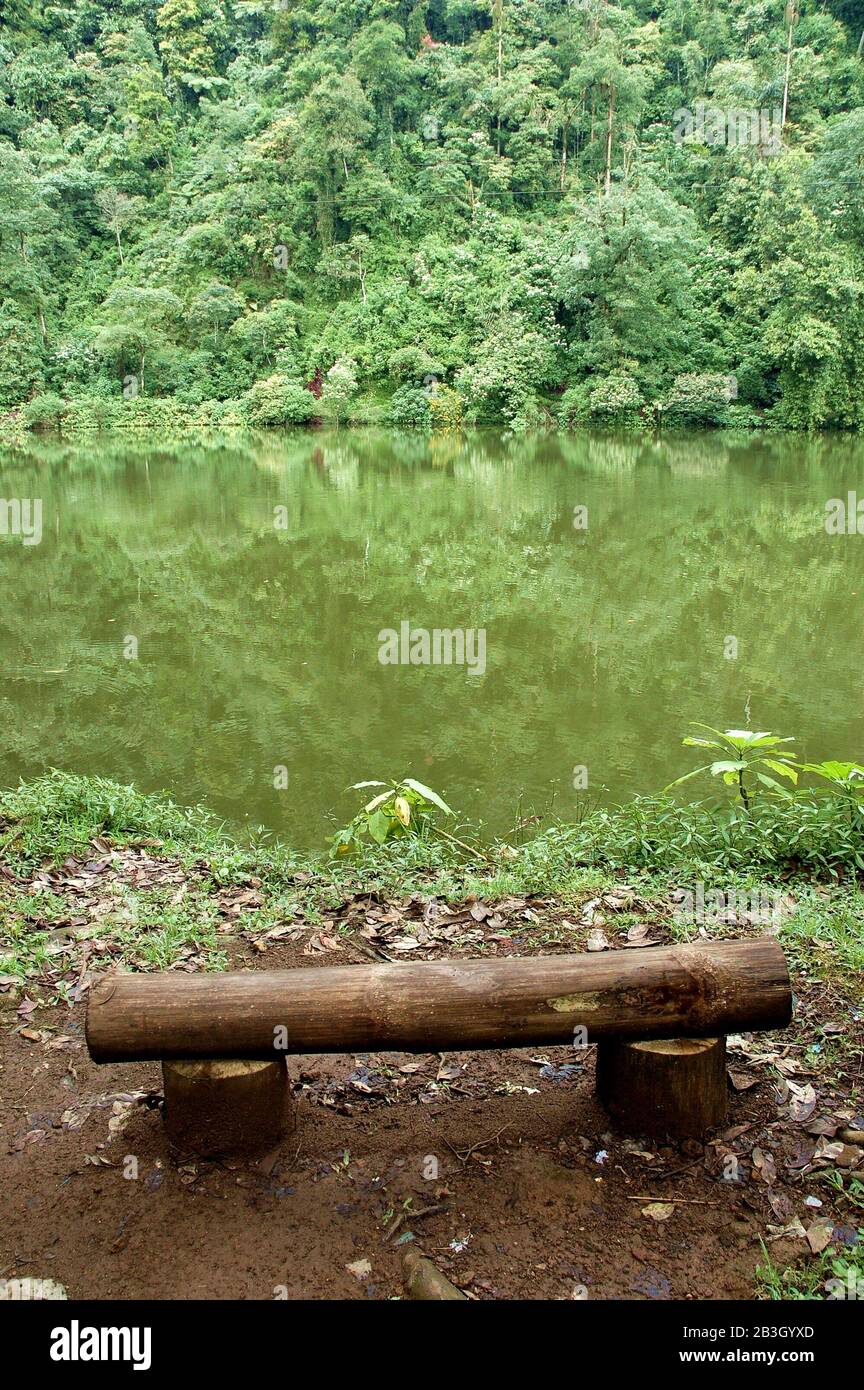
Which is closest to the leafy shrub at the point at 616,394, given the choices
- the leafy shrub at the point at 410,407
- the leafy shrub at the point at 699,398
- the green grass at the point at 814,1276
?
the leafy shrub at the point at 699,398

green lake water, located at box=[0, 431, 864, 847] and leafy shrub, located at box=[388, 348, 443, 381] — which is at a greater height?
leafy shrub, located at box=[388, 348, 443, 381]

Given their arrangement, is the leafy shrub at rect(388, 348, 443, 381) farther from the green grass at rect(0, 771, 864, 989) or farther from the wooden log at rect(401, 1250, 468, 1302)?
the wooden log at rect(401, 1250, 468, 1302)

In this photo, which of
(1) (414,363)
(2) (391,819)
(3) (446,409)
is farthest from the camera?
(1) (414,363)

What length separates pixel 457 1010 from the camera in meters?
2.38

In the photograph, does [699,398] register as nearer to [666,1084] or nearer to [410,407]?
[410,407]

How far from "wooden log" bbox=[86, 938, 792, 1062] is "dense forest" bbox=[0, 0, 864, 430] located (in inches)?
1158

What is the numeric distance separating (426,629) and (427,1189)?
6974mm

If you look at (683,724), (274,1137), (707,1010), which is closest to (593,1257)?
(707,1010)

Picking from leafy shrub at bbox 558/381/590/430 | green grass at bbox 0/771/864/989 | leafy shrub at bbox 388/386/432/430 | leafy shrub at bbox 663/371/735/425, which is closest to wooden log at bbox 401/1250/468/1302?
green grass at bbox 0/771/864/989

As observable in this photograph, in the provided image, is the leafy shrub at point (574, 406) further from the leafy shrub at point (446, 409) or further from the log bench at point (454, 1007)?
the log bench at point (454, 1007)

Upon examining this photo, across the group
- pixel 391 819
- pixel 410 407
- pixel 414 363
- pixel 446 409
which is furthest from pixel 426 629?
pixel 414 363

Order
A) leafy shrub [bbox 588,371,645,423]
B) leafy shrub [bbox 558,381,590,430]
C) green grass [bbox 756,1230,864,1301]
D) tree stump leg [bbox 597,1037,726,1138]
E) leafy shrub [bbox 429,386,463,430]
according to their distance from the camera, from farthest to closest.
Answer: leafy shrub [bbox 429,386,463,430] < leafy shrub [bbox 558,381,590,430] < leafy shrub [bbox 588,371,645,423] < tree stump leg [bbox 597,1037,726,1138] < green grass [bbox 756,1230,864,1301]

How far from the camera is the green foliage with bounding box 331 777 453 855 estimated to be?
4.76 metres

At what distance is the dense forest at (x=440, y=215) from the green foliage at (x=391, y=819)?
1082 inches
